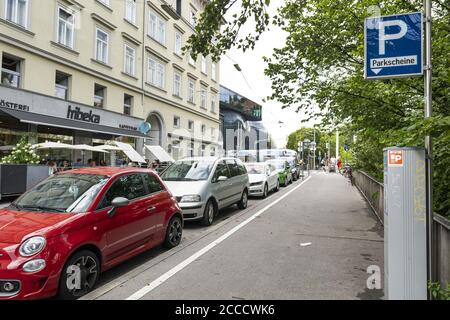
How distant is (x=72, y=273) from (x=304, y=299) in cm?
280

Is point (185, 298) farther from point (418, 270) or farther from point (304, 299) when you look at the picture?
point (418, 270)

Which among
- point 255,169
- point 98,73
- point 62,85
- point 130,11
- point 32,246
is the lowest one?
point 32,246

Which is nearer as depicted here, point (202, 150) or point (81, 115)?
point (81, 115)

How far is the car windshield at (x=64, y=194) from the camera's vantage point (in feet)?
15.1

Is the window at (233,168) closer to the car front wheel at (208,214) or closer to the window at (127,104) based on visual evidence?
the car front wheel at (208,214)

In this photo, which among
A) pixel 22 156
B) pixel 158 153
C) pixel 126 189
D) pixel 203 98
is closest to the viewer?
pixel 126 189

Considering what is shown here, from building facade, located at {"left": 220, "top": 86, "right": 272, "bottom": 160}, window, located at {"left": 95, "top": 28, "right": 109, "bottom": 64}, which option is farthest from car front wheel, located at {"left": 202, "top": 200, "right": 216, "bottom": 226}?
building facade, located at {"left": 220, "top": 86, "right": 272, "bottom": 160}

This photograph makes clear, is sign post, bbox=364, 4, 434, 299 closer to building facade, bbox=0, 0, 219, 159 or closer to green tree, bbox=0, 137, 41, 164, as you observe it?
building facade, bbox=0, 0, 219, 159

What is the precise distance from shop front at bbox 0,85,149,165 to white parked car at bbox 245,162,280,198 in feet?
29.2

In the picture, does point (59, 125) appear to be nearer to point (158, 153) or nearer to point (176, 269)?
point (158, 153)

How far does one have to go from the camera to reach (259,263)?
215 inches

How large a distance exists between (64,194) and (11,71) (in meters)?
12.5

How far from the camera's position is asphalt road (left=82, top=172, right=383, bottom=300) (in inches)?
171

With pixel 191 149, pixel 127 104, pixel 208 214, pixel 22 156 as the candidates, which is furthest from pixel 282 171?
pixel 191 149
